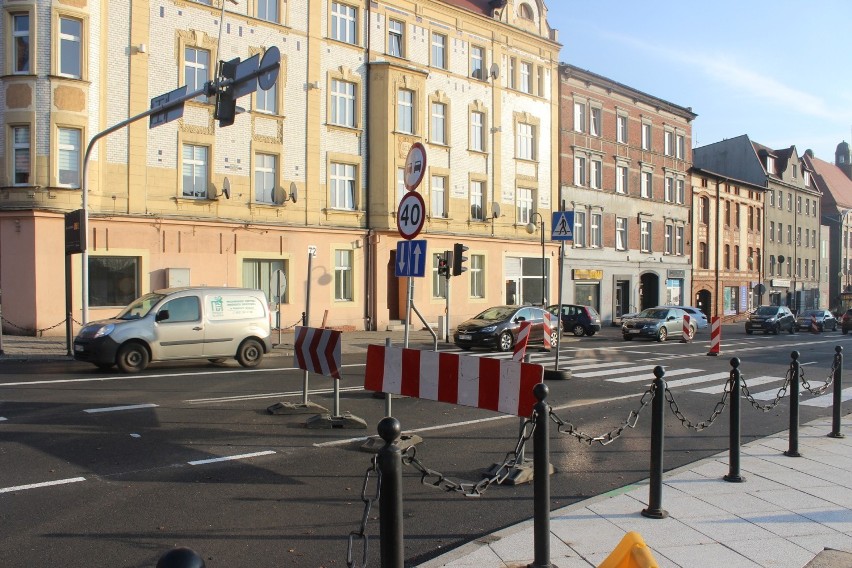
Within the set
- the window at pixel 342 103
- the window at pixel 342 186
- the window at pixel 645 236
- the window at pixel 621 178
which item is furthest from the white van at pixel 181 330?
the window at pixel 645 236

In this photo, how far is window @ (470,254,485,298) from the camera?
1316 inches

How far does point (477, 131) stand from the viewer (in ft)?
110

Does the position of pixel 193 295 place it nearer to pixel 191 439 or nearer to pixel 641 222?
pixel 191 439

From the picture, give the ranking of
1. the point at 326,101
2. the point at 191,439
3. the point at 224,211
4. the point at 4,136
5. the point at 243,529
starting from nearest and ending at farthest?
the point at 243,529 < the point at 191,439 < the point at 4,136 < the point at 224,211 < the point at 326,101

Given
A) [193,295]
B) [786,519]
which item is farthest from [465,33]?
[786,519]

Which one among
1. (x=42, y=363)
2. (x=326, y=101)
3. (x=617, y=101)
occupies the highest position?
(x=617, y=101)

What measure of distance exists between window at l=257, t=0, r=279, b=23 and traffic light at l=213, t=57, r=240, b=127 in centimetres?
1289

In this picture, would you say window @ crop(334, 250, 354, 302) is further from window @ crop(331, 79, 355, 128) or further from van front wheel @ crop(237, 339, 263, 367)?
van front wheel @ crop(237, 339, 263, 367)

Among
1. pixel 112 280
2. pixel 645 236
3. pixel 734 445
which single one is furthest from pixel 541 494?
pixel 645 236

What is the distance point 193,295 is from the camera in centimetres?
1523

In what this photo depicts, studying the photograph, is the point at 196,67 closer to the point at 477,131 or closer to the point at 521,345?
the point at 477,131

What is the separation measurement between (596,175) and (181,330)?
103ft

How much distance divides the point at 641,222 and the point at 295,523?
42822 millimetres

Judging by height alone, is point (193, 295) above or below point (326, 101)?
below
